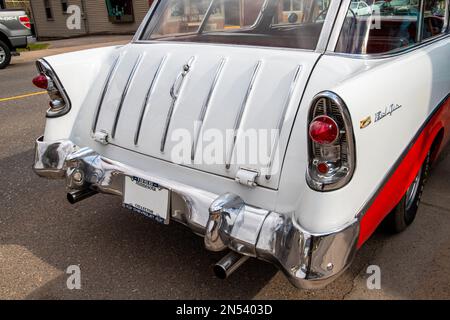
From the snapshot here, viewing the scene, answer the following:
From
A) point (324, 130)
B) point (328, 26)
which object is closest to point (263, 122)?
point (324, 130)

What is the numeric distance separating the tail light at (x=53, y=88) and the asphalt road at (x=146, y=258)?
85 centimetres

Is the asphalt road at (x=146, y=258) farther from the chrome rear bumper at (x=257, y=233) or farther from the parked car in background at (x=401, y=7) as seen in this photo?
the parked car in background at (x=401, y=7)

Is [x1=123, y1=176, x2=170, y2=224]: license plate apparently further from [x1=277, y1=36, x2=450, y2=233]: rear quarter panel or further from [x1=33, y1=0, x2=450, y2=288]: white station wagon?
[x1=277, y1=36, x2=450, y2=233]: rear quarter panel

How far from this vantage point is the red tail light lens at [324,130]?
1835mm

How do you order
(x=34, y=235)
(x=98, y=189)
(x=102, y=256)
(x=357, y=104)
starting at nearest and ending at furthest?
(x=357, y=104) < (x=98, y=189) < (x=102, y=256) < (x=34, y=235)

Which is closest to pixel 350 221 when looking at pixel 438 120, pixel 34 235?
pixel 438 120

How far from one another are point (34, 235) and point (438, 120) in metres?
2.93

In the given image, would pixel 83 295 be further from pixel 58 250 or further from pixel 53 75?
pixel 53 75

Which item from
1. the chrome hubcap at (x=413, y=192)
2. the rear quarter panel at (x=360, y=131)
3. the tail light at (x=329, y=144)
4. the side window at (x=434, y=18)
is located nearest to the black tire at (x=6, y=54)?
the side window at (x=434, y=18)

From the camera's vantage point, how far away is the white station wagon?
75.3 inches

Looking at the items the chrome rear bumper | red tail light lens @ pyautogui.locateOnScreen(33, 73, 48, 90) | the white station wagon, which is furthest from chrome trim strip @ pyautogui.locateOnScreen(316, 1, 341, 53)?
red tail light lens @ pyautogui.locateOnScreen(33, 73, 48, 90)

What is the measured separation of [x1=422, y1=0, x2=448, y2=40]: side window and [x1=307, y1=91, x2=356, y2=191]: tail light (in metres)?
1.60

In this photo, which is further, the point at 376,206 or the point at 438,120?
the point at 438,120

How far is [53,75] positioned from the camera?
2859mm
